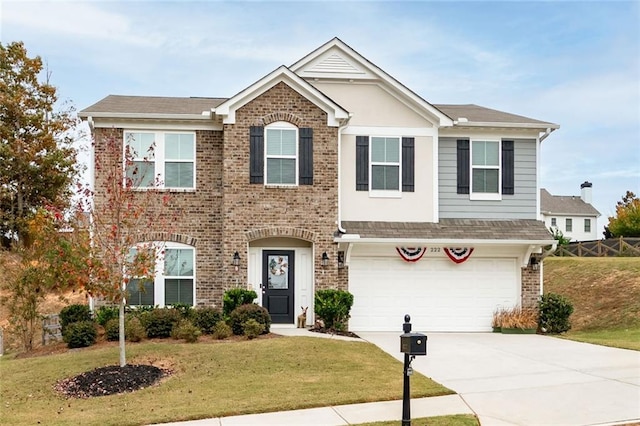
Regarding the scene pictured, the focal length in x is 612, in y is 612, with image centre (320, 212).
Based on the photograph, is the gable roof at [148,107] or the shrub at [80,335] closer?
the shrub at [80,335]

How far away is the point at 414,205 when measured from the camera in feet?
59.2

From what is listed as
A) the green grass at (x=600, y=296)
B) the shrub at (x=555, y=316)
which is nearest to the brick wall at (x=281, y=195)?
the shrub at (x=555, y=316)

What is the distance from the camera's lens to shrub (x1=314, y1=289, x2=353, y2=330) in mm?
16312

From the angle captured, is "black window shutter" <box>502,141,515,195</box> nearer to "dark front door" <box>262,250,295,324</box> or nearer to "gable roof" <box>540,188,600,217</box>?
"dark front door" <box>262,250,295,324</box>

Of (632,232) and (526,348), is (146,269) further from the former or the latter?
(632,232)

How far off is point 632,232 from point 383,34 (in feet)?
108

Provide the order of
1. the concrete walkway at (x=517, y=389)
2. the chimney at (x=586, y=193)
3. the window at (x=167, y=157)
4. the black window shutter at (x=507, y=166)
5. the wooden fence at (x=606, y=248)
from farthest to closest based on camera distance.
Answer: the chimney at (x=586, y=193) → the wooden fence at (x=606, y=248) → the black window shutter at (x=507, y=166) → the window at (x=167, y=157) → the concrete walkway at (x=517, y=389)

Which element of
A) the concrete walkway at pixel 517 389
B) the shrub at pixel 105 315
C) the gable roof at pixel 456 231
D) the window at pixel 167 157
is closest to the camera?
the concrete walkway at pixel 517 389

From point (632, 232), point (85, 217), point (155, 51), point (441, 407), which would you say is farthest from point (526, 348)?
point (632, 232)

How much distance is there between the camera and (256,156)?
55.0 ft

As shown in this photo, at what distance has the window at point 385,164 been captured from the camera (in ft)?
59.0

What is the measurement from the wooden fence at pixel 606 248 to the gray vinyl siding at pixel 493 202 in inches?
669

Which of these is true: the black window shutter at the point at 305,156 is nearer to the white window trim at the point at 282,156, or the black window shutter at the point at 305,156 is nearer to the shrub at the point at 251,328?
the white window trim at the point at 282,156

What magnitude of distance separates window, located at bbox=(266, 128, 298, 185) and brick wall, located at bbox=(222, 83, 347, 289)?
0.86 ft
